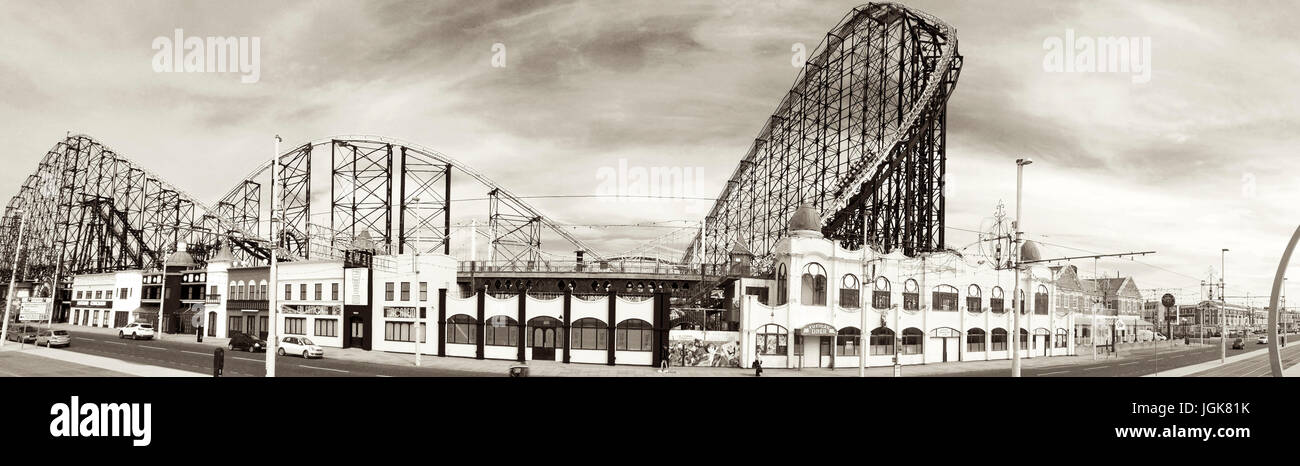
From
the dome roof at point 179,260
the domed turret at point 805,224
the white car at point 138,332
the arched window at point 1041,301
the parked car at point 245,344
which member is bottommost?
the white car at point 138,332

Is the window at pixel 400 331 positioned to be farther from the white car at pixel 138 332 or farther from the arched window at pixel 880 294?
the arched window at pixel 880 294

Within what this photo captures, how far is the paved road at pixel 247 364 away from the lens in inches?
1479

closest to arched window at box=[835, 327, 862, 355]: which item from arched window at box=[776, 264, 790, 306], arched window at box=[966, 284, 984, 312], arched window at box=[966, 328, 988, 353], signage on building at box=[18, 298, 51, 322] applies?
arched window at box=[776, 264, 790, 306]

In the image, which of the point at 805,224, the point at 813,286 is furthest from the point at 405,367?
the point at 805,224

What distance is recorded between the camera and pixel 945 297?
180ft

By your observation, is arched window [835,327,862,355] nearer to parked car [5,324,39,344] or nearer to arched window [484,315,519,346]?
arched window [484,315,519,346]

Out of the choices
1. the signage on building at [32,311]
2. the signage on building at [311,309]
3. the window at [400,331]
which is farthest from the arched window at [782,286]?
the signage on building at [32,311]

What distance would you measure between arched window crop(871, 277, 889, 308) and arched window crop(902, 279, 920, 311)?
2001 mm

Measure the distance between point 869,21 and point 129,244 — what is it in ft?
353

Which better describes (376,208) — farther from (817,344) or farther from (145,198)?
(145,198)

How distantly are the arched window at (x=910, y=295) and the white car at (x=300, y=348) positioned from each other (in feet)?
136

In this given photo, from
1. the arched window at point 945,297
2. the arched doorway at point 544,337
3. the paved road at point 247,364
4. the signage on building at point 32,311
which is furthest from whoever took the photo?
the arched window at point 945,297

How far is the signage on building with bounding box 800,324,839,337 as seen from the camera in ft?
151
